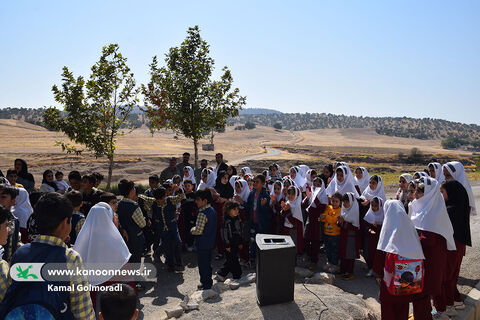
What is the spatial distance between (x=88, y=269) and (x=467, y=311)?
566 cm

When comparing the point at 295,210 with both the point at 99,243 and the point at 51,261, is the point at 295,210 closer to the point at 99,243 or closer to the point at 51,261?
the point at 99,243

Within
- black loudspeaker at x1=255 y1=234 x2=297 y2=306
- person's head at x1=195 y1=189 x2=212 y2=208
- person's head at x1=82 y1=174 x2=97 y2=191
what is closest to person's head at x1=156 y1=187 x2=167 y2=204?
person's head at x1=195 y1=189 x2=212 y2=208

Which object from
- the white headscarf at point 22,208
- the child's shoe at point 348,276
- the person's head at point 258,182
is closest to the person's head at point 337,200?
the child's shoe at point 348,276

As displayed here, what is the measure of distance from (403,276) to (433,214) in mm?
956

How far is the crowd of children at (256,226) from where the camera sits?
11.2ft

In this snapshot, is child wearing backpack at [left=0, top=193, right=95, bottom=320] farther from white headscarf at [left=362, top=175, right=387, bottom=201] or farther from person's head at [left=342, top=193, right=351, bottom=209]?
white headscarf at [left=362, top=175, right=387, bottom=201]

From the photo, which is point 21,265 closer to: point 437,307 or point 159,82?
point 437,307

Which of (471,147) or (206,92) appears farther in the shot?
(471,147)

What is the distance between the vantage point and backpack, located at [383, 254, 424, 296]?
13.8 ft

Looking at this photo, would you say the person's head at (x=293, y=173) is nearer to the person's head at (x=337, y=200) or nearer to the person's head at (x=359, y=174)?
the person's head at (x=359, y=174)

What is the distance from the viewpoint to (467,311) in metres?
5.55

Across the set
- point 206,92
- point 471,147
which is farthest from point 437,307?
point 471,147

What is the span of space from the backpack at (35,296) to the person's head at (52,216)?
0.11 meters

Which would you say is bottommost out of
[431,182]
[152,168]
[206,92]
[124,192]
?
[152,168]
